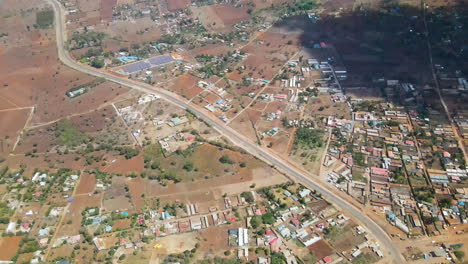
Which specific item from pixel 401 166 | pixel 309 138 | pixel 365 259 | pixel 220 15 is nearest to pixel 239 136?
pixel 309 138

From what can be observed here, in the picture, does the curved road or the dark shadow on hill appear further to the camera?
the dark shadow on hill

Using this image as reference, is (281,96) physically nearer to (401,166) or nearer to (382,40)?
(401,166)

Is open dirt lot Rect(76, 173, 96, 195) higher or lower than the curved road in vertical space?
lower

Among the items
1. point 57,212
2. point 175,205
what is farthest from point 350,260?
point 57,212

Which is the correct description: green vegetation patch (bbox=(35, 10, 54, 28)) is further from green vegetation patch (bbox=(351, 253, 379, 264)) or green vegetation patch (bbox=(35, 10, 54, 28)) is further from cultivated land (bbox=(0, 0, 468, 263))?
green vegetation patch (bbox=(351, 253, 379, 264))

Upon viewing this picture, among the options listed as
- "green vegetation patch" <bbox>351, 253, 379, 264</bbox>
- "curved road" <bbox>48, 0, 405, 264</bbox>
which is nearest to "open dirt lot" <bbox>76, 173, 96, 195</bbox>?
"curved road" <bbox>48, 0, 405, 264</bbox>

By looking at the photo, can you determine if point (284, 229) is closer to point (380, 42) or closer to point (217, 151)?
point (217, 151)

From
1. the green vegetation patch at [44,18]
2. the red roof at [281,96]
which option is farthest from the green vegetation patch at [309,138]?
the green vegetation patch at [44,18]
